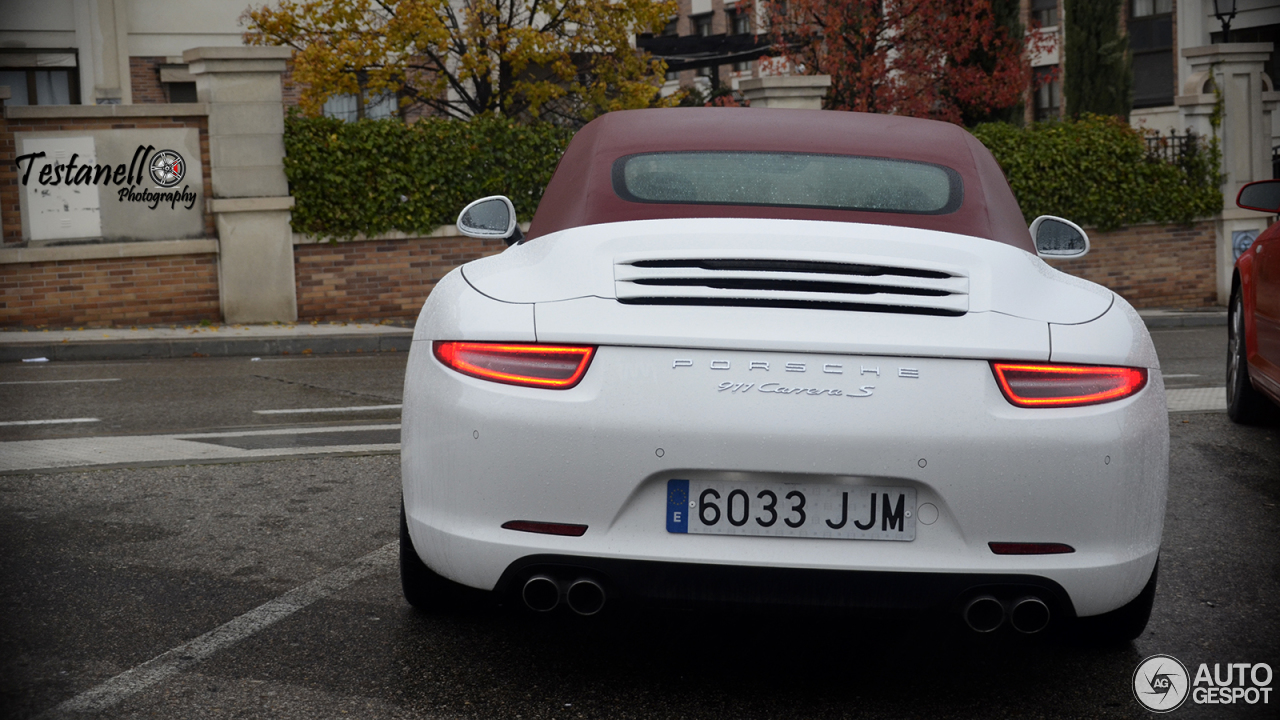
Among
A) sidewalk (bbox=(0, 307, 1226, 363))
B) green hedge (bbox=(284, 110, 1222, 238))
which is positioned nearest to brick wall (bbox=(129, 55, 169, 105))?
green hedge (bbox=(284, 110, 1222, 238))

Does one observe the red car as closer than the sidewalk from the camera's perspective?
Yes

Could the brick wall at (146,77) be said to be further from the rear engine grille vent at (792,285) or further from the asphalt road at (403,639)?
the rear engine grille vent at (792,285)

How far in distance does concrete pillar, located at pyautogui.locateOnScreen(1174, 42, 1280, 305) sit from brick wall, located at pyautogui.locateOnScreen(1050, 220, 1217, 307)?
28 centimetres

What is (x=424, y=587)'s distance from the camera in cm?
377

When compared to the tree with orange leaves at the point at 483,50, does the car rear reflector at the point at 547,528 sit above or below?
below

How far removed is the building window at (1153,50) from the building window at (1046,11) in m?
2.35

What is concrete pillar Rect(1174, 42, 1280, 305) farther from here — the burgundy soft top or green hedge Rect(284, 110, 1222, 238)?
the burgundy soft top

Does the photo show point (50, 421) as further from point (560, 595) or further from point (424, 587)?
point (560, 595)

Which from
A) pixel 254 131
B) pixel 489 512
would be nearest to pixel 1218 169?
pixel 254 131

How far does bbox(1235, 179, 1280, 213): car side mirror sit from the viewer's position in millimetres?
6453

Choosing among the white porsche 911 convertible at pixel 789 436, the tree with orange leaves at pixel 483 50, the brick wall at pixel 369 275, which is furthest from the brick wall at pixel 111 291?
the white porsche 911 convertible at pixel 789 436

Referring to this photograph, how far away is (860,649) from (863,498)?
0.91 metres

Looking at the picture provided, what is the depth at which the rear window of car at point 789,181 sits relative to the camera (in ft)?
12.2

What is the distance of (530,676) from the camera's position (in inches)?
134
